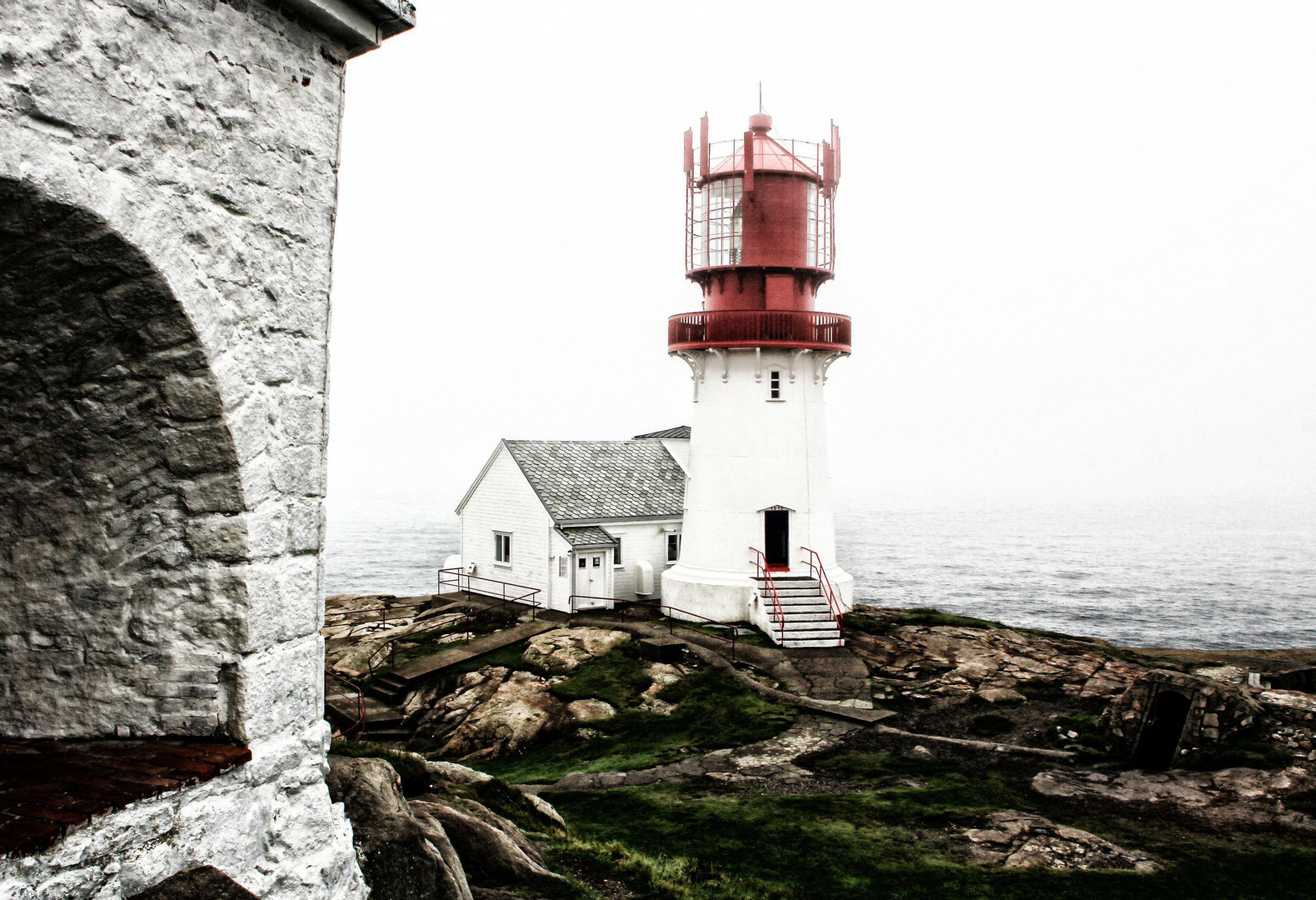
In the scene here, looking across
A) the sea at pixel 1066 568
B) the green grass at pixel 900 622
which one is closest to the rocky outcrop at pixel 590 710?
the sea at pixel 1066 568

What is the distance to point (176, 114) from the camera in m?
3.37

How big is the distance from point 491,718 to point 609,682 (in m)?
2.44

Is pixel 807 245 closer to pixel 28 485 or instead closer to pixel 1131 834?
pixel 1131 834

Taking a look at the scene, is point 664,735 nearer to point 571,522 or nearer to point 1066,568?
point 571,522

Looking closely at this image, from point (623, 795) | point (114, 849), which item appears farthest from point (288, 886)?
point (623, 795)

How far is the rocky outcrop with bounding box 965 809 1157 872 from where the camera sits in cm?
896

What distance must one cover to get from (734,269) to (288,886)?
19065 mm

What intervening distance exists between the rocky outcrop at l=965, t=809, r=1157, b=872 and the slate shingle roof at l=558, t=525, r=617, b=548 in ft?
45.1

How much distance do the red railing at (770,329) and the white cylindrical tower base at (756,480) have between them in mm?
359

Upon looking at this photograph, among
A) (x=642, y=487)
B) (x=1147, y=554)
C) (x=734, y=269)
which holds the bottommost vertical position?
(x=1147, y=554)

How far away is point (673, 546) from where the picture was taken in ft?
83.6

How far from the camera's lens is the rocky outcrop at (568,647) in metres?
17.7

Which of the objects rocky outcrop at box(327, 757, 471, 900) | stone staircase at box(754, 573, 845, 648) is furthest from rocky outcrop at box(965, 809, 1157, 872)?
stone staircase at box(754, 573, 845, 648)

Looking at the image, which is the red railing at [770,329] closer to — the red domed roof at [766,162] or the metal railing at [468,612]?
the red domed roof at [766,162]
